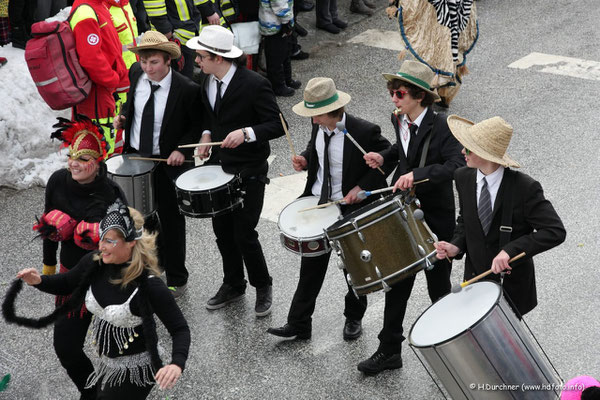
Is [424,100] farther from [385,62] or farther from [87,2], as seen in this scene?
[385,62]

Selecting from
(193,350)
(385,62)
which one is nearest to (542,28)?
(385,62)

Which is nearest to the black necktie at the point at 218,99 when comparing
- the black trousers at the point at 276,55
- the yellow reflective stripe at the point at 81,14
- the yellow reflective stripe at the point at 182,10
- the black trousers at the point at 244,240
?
the black trousers at the point at 244,240

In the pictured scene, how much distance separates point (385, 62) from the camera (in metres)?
10.6

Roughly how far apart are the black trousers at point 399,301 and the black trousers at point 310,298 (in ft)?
1.02

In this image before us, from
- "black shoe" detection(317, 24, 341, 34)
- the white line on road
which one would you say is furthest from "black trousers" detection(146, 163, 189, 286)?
"black shoe" detection(317, 24, 341, 34)

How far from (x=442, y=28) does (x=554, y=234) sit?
5.28 m

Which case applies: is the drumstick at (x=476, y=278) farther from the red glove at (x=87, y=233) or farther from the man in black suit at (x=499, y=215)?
the red glove at (x=87, y=233)

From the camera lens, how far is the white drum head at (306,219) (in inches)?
202

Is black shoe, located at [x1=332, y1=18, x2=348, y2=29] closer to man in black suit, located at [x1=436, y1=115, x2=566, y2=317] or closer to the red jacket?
the red jacket

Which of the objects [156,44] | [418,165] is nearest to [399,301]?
[418,165]

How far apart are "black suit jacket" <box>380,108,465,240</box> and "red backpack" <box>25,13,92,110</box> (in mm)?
3157

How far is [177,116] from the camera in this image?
19.2 feet

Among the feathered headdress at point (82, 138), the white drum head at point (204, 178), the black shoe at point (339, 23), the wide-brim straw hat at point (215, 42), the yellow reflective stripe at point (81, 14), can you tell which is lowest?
the black shoe at point (339, 23)

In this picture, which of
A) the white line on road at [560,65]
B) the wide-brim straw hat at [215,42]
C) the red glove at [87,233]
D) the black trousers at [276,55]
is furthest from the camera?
the white line on road at [560,65]
